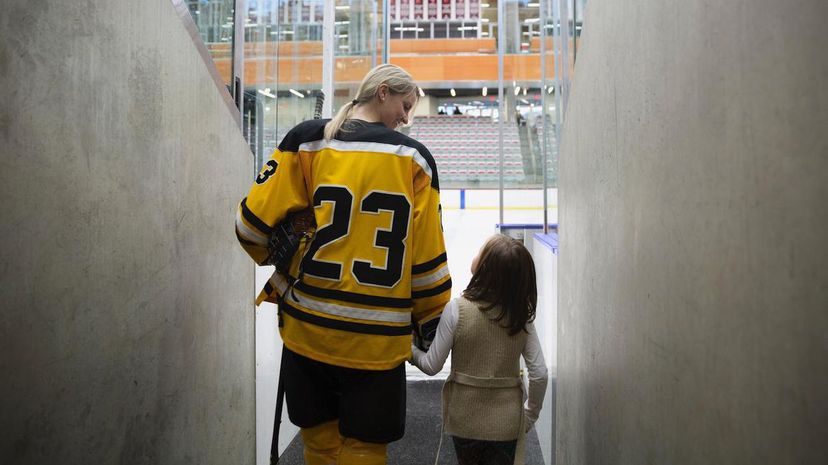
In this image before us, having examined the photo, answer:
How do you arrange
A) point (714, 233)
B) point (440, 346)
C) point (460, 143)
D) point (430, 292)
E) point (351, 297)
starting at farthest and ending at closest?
point (460, 143) < point (440, 346) < point (430, 292) < point (351, 297) < point (714, 233)

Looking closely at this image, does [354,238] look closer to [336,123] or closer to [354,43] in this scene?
[336,123]

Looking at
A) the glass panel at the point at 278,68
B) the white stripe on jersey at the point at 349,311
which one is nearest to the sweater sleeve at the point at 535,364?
the white stripe on jersey at the point at 349,311

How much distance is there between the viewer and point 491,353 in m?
2.07

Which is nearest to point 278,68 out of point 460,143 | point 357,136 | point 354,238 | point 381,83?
point 381,83

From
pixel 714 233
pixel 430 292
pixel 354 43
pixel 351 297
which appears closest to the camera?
pixel 714 233

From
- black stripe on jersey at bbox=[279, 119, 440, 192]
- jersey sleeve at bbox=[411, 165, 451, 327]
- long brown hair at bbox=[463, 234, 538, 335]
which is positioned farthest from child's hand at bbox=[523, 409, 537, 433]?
black stripe on jersey at bbox=[279, 119, 440, 192]

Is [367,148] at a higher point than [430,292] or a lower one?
higher

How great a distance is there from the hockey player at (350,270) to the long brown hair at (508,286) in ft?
0.59

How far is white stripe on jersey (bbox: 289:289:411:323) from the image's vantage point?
182 centimetres

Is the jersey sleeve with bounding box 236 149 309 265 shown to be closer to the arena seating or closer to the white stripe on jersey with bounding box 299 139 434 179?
the white stripe on jersey with bounding box 299 139 434 179

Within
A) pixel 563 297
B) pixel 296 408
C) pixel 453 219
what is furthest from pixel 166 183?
pixel 453 219

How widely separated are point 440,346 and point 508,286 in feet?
0.85

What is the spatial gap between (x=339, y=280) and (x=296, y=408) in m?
0.38

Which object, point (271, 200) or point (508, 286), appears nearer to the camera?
point (271, 200)
